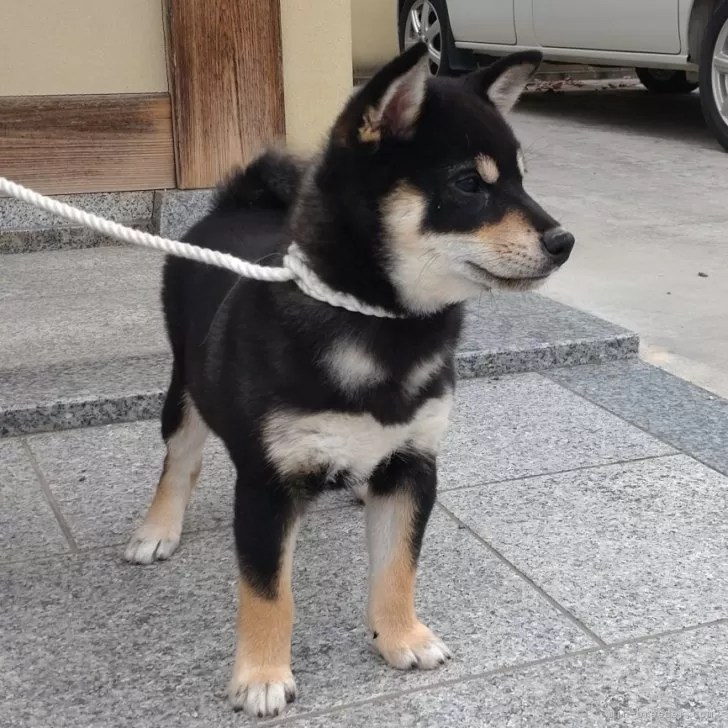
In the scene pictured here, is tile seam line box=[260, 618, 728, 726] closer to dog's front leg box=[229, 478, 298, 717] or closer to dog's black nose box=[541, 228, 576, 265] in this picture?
dog's front leg box=[229, 478, 298, 717]

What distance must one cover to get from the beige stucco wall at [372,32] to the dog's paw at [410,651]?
11.1 metres

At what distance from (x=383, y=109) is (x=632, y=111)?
10.00m

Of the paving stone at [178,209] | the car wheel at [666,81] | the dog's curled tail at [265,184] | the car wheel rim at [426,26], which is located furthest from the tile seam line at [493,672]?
the car wheel at [666,81]

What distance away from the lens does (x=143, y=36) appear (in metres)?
5.73

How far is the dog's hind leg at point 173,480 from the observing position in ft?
10.4

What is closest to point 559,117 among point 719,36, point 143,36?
point 719,36

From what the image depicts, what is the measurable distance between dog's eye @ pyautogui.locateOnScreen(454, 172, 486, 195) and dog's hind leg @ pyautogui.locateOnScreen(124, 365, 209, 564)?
3.87 feet

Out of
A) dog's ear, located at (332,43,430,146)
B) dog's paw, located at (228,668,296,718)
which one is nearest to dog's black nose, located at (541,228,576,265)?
dog's ear, located at (332,43,430,146)

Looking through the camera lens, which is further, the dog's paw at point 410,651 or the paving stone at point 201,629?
the dog's paw at point 410,651

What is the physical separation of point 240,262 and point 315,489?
549 millimetres

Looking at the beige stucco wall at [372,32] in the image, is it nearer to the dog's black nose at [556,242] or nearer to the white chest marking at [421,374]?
the white chest marking at [421,374]

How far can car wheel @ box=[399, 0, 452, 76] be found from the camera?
11.6m

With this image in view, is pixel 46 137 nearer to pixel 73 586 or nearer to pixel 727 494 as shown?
pixel 73 586

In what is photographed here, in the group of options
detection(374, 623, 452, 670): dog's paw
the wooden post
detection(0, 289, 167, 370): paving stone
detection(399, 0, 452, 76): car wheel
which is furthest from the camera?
detection(399, 0, 452, 76): car wheel
